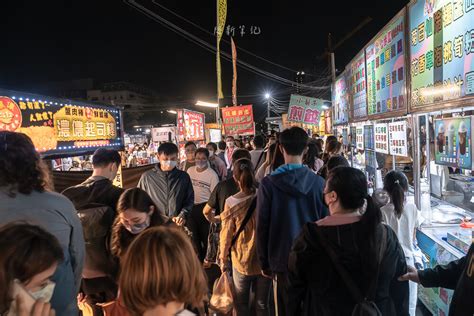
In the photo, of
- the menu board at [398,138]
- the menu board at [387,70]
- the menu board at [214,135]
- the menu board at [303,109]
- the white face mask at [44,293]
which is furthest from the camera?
the menu board at [214,135]

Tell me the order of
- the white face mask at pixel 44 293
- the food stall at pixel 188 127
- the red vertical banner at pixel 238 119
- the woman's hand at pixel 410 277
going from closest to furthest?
the white face mask at pixel 44 293 < the woman's hand at pixel 410 277 < the food stall at pixel 188 127 < the red vertical banner at pixel 238 119

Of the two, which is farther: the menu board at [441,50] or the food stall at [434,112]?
the food stall at [434,112]

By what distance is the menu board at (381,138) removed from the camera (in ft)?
19.9

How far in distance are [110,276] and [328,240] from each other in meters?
1.88

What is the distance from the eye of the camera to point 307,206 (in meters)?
3.34

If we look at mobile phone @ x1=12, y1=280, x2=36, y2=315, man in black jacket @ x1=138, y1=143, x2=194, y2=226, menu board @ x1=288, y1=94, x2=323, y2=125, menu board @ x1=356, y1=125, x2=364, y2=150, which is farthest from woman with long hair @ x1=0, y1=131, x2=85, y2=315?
menu board @ x1=288, y1=94, x2=323, y2=125

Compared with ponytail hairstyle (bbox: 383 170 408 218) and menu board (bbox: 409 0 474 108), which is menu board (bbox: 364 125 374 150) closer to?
menu board (bbox: 409 0 474 108)

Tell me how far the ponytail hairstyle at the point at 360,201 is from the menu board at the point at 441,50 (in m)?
2.02

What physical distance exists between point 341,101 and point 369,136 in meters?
4.23

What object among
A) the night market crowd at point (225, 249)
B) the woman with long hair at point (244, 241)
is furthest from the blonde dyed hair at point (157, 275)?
the woman with long hair at point (244, 241)

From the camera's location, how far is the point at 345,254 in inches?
84.3

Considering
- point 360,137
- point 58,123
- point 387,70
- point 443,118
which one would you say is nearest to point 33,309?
point 58,123

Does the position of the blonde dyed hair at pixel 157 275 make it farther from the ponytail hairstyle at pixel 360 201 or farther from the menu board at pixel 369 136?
the menu board at pixel 369 136

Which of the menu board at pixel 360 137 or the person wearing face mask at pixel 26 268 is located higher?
the menu board at pixel 360 137
